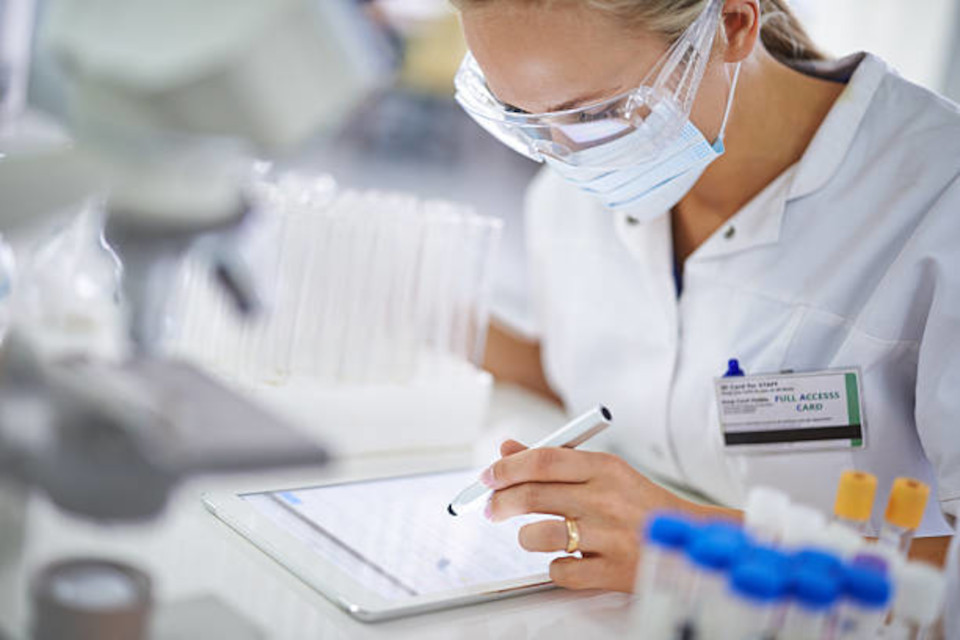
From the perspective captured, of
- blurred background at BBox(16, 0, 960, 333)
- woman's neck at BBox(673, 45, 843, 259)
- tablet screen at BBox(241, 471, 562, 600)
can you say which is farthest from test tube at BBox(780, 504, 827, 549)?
blurred background at BBox(16, 0, 960, 333)

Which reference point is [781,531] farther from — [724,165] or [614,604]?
[724,165]

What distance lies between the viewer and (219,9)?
79 centimetres

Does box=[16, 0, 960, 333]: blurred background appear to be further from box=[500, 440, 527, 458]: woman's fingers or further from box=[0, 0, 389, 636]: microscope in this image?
box=[0, 0, 389, 636]: microscope

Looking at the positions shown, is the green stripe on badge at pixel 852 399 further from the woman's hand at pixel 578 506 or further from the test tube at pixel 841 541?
the test tube at pixel 841 541

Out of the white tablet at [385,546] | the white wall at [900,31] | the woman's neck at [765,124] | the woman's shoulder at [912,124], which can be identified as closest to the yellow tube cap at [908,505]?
the white tablet at [385,546]

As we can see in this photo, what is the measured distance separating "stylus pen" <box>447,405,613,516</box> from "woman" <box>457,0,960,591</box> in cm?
5

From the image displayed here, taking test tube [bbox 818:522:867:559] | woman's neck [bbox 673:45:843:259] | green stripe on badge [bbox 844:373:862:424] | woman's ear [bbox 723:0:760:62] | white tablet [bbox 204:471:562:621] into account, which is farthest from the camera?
woman's neck [bbox 673:45:843:259]

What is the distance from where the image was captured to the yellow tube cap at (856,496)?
0.99m

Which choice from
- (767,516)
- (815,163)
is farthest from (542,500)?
(815,163)

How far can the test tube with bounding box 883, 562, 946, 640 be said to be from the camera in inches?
36.4

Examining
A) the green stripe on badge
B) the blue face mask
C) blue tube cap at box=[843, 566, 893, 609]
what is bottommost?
blue tube cap at box=[843, 566, 893, 609]

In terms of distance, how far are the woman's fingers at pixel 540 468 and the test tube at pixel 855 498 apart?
0.35 metres

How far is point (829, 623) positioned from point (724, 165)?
97 centimetres

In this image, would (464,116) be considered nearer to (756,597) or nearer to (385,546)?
(385,546)
